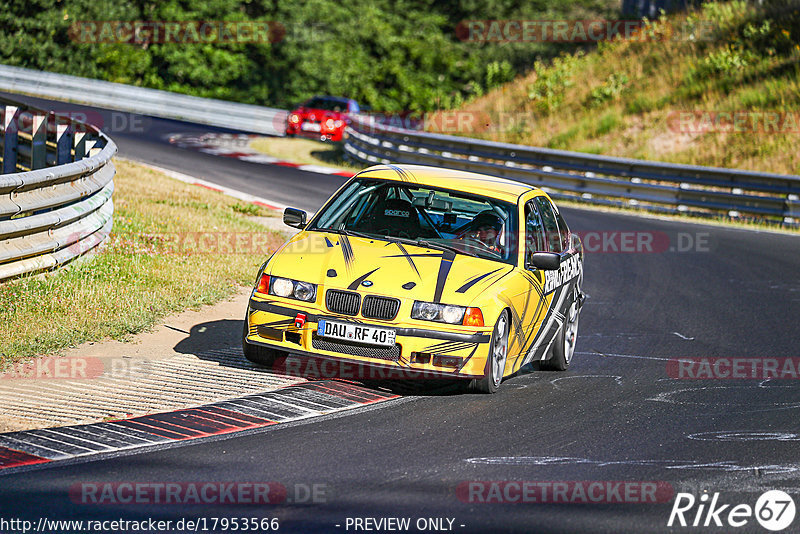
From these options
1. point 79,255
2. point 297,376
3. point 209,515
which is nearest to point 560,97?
point 79,255

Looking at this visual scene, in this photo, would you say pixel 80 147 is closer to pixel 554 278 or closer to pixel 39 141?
pixel 39 141

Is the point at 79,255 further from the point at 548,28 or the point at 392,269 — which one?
the point at 548,28

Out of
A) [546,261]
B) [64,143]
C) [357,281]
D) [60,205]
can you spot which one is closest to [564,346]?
[546,261]

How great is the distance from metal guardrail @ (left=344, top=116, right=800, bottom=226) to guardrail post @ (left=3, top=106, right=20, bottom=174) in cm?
1115

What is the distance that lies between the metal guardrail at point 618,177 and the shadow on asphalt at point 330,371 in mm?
15622

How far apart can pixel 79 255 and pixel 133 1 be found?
46418 mm

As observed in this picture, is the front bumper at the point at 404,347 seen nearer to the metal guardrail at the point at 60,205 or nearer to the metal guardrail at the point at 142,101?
the metal guardrail at the point at 60,205

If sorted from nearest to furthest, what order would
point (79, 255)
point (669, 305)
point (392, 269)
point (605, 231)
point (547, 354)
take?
point (392, 269) → point (547, 354) → point (79, 255) → point (669, 305) → point (605, 231)

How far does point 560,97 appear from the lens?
33.2m

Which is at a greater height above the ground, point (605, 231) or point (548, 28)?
point (548, 28)

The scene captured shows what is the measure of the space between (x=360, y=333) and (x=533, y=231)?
2.22m

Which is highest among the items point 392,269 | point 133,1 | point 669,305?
point 133,1

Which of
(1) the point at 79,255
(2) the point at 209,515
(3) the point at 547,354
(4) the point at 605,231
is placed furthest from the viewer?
(4) the point at 605,231

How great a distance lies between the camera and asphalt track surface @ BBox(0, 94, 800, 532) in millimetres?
5395
